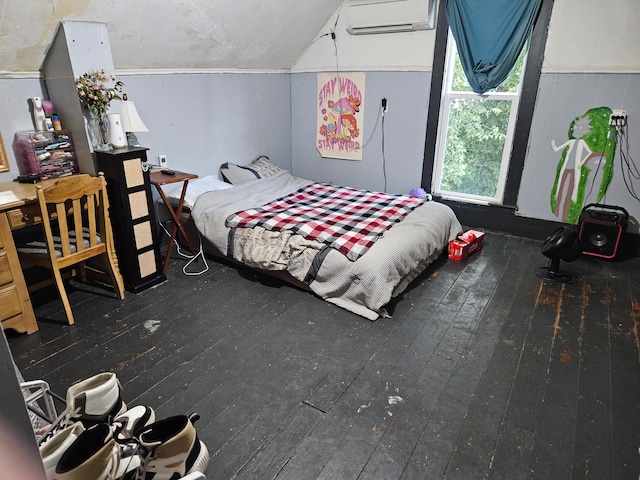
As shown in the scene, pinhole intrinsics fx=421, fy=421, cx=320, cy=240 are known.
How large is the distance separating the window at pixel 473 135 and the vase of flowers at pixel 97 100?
2856mm

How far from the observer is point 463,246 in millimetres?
3381

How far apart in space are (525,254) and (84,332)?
10.8 ft

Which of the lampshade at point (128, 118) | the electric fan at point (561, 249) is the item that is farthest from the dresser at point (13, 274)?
the electric fan at point (561, 249)

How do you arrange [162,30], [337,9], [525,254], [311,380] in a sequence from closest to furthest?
[311,380] → [162,30] → [525,254] → [337,9]

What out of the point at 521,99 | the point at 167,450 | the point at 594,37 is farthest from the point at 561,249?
the point at 167,450

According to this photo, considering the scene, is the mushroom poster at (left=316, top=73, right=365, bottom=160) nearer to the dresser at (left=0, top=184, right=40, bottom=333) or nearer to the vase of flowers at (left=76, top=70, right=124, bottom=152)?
the vase of flowers at (left=76, top=70, right=124, bottom=152)

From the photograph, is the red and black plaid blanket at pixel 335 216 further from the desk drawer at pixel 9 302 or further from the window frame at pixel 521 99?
the desk drawer at pixel 9 302

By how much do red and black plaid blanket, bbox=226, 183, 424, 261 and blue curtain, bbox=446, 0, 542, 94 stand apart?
1.26 meters

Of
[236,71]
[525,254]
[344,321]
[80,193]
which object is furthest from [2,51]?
[525,254]

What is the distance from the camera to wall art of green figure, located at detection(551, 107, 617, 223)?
3.42m

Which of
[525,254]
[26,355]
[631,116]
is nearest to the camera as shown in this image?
[26,355]

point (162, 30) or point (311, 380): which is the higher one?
point (162, 30)

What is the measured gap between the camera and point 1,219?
216 cm

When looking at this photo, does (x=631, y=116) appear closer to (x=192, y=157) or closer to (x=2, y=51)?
(x=192, y=157)
